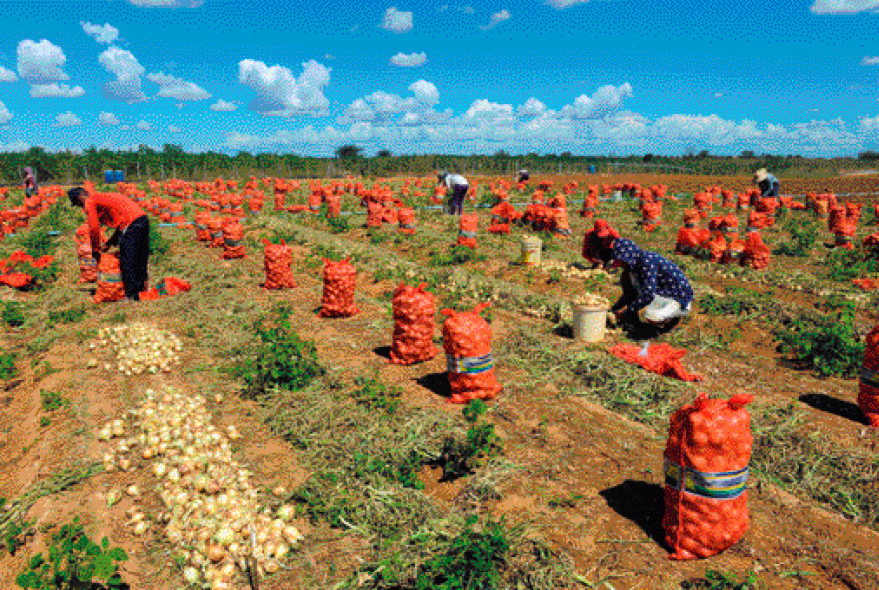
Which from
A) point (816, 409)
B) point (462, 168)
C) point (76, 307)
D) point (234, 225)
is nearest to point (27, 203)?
point (234, 225)

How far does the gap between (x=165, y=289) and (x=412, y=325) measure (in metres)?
6.30

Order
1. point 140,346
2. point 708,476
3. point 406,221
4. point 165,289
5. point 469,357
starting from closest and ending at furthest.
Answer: point 708,476
point 469,357
point 140,346
point 165,289
point 406,221

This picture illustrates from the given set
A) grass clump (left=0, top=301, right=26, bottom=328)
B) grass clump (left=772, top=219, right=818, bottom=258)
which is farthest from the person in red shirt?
grass clump (left=772, top=219, right=818, bottom=258)

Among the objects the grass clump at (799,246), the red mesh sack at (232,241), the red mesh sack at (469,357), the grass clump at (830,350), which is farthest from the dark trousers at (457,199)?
the red mesh sack at (469,357)

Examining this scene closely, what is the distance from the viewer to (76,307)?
957cm

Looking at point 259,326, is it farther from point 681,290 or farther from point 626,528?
point 681,290

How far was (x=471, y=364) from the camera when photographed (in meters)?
5.77

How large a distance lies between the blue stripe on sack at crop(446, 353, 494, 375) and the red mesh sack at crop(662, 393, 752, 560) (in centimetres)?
241

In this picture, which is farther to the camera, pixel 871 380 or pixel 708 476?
pixel 871 380

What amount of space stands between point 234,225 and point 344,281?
6.78m

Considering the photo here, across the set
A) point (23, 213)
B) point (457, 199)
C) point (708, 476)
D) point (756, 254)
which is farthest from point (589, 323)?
point (23, 213)

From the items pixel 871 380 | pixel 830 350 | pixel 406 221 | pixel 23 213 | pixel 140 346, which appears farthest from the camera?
pixel 23 213

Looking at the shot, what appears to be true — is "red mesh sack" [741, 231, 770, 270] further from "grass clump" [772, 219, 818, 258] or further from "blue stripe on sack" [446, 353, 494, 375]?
"blue stripe on sack" [446, 353, 494, 375]

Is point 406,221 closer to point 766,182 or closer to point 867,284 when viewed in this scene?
point 867,284
